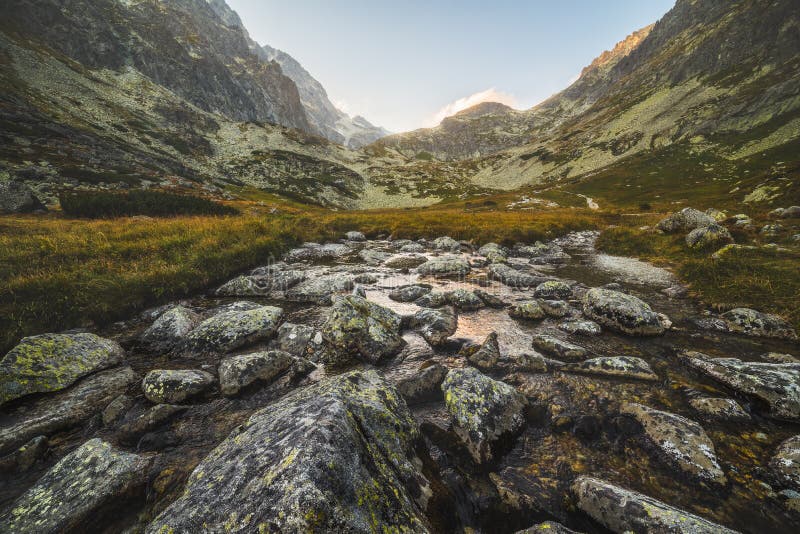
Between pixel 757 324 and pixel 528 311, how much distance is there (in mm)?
6190

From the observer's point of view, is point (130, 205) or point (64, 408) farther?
point (130, 205)

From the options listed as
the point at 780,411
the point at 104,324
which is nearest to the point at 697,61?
the point at 780,411

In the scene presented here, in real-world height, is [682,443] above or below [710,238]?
below

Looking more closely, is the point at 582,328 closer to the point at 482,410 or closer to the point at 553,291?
the point at 553,291

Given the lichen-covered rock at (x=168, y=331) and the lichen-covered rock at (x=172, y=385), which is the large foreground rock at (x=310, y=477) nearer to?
the lichen-covered rock at (x=172, y=385)

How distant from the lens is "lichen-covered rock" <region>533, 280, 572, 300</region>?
484 inches

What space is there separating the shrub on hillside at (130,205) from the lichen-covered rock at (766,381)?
1377 inches

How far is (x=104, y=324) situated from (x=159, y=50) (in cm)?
15646

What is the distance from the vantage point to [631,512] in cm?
370

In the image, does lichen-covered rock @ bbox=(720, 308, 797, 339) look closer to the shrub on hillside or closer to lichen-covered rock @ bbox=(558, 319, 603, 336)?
lichen-covered rock @ bbox=(558, 319, 603, 336)

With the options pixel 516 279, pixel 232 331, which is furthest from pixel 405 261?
pixel 232 331

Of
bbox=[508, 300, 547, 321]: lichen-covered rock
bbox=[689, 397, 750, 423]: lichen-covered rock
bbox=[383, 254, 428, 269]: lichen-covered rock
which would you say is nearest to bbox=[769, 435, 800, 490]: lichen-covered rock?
bbox=[689, 397, 750, 423]: lichen-covered rock

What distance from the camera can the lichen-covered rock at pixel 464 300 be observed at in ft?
37.4

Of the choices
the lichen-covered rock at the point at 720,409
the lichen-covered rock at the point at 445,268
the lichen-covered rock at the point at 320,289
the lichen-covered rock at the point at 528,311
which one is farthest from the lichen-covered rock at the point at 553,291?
the lichen-covered rock at the point at 320,289
